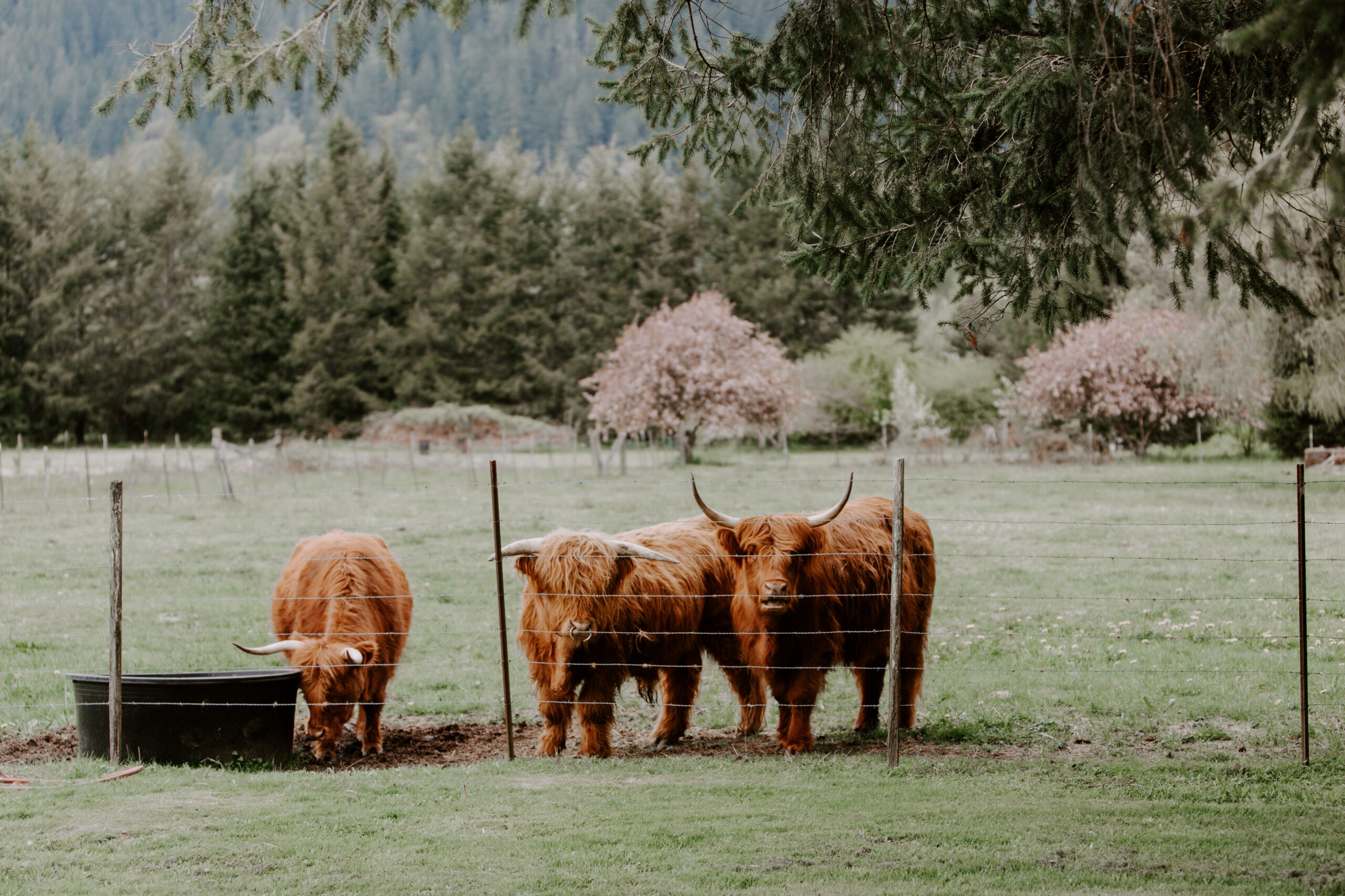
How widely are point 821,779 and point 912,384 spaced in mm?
36916

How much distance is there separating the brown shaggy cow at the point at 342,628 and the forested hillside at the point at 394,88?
59.6m

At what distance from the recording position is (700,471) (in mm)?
28641

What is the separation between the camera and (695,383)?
33219 millimetres

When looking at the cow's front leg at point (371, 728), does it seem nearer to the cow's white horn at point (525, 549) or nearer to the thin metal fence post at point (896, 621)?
the cow's white horn at point (525, 549)

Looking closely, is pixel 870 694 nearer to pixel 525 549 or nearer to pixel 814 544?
pixel 814 544

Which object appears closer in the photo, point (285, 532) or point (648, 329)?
point (285, 532)

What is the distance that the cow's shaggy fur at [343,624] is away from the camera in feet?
23.5

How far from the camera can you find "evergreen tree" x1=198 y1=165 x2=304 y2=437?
4769cm

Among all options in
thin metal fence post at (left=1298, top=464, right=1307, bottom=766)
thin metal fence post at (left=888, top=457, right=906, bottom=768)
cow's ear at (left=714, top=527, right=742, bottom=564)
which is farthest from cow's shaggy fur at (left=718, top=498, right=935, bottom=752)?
thin metal fence post at (left=1298, top=464, right=1307, bottom=766)

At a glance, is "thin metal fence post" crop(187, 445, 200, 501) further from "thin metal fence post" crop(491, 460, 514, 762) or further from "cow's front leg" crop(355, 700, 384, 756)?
"thin metal fence post" crop(491, 460, 514, 762)

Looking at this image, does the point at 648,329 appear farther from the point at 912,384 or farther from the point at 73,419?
the point at 73,419

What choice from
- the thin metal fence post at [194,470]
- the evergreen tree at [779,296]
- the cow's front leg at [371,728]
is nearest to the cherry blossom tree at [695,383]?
the thin metal fence post at [194,470]

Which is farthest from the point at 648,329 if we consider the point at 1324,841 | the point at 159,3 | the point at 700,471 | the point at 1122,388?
the point at 159,3

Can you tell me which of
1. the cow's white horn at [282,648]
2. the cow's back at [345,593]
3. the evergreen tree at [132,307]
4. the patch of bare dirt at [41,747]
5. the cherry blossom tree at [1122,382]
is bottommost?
the patch of bare dirt at [41,747]
